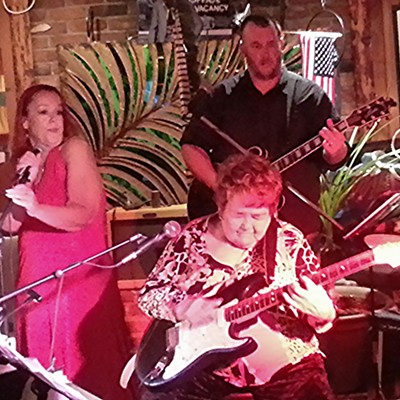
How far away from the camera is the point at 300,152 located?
6.48ft

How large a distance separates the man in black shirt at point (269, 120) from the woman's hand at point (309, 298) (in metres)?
0.13

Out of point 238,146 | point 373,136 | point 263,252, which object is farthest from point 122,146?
point 373,136

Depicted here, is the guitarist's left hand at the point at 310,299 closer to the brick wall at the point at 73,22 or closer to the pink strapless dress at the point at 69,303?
the pink strapless dress at the point at 69,303

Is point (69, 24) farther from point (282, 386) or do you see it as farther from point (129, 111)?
point (282, 386)

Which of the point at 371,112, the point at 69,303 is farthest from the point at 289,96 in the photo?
the point at 69,303

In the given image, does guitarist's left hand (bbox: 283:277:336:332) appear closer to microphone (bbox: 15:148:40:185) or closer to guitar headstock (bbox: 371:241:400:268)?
guitar headstock (bbox: 371:241:400:268)

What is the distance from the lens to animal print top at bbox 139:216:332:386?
6.36 ft

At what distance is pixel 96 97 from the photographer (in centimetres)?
211

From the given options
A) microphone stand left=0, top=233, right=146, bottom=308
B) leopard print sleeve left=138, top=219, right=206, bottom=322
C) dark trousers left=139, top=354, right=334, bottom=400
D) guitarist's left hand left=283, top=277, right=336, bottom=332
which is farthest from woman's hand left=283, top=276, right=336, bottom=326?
microphone stand left=0, top=233, right=146, bottom=308

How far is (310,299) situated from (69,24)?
88cm

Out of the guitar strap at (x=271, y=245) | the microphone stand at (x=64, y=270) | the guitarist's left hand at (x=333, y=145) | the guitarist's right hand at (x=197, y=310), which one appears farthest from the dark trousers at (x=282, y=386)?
the guitarist's left hand at (x=333, y=145)

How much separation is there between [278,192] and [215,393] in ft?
1.56

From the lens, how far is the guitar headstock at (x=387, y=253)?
190 cm

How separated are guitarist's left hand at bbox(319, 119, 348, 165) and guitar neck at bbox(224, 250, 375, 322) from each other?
23 cm
